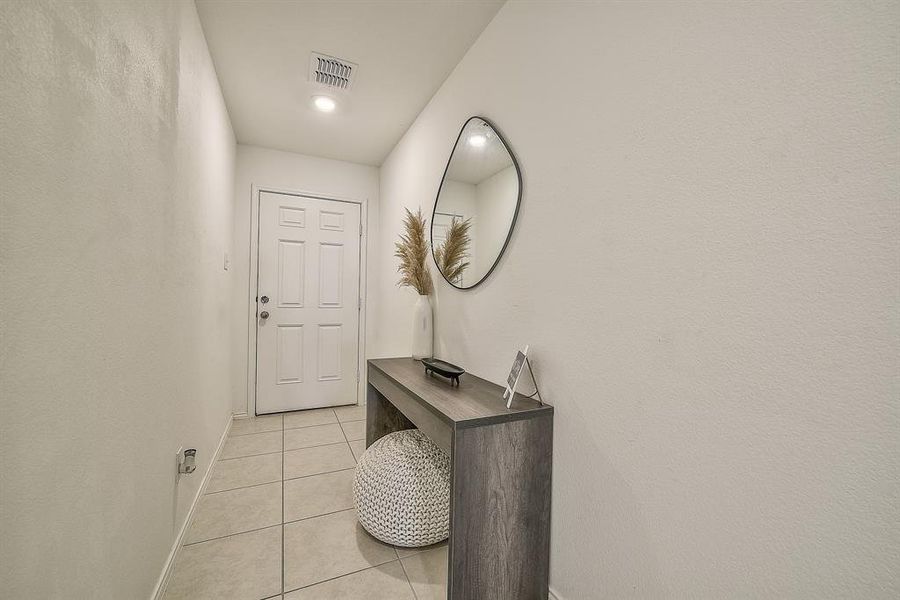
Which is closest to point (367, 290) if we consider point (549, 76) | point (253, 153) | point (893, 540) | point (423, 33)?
point (253, 153)

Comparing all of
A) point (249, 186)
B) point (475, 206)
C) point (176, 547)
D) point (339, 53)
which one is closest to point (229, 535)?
point (176, 547)

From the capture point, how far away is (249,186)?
3186mm

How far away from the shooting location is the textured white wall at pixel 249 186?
10.3ft

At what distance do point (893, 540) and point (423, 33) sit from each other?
2.35m

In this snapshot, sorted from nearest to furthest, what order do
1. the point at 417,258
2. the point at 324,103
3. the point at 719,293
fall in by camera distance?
the point at 719,293 → the point at 417,258 → the point at 324,103

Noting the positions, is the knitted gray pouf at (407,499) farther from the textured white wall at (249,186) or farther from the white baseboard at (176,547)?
the textured white wall at (249,186)

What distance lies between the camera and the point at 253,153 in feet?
10.5

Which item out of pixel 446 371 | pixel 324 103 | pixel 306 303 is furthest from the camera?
pixel 306 303

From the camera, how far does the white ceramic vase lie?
7.22ft

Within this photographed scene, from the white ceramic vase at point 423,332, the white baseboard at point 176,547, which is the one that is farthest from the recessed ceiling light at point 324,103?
the white baseboard at point 176,547

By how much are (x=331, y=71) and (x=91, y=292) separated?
1912mm

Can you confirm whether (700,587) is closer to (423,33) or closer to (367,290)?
(423,33)

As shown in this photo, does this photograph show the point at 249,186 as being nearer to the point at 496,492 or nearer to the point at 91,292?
the point at 91,292

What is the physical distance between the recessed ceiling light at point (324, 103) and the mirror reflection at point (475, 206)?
1.08 metres
